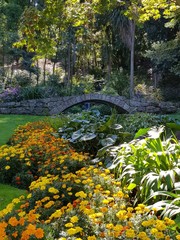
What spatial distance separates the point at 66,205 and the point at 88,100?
10.1 m

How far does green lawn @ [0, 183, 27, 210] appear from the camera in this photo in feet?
11.5

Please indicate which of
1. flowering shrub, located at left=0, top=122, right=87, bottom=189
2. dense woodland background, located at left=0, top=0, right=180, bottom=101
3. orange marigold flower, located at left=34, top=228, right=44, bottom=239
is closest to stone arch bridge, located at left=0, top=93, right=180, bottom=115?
dense woodland background, located at left=0, top=0, right=180, bottom=101

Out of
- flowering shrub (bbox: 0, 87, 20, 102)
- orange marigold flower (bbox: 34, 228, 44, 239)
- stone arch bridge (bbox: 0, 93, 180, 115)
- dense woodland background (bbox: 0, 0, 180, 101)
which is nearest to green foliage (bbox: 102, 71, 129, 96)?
dense woodland background (bbox: 0, 0, 180, 101)

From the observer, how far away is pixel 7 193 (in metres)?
3.75

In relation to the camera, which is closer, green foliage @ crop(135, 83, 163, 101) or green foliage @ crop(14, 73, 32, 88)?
green foliage @ crop(135, 83, 163, 101)

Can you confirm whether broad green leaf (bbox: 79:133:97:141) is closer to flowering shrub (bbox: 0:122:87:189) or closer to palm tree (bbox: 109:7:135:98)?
flowering shrub (bbox: 0:122:87:189)

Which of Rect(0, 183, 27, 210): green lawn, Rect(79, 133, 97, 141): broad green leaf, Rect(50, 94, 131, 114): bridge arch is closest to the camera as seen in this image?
Rect(0, 183, 27, 210): green lawn

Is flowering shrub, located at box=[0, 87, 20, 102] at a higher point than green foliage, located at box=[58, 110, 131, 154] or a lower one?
higher

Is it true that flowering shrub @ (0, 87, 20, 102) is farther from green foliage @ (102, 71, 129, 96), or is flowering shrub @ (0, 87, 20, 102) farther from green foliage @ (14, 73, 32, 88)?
green foliage @ (102, 71, 129, 96)

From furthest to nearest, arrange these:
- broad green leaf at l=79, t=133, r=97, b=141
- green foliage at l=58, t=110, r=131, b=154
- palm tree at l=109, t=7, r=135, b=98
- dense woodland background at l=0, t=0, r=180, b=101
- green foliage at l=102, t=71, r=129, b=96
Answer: green foliage at l=102, t=71, r=129, b=96, palm tree at l=109, t=7, r=135, b=98, dense woodland background at l=0, t=0, r=180, b=101, green foliage at l=58, t=110, r=131, b=154, broad green leaf at l=79, t=133, r=97, b=141

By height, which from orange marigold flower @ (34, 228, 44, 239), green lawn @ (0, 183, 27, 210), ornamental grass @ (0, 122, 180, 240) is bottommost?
green lawn @ (0, 183, 27, 210)

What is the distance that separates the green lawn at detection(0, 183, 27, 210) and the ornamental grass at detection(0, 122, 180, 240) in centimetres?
13

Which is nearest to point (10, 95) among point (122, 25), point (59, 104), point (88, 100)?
point (59, 104)

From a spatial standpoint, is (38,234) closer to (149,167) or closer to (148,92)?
(149,167)
